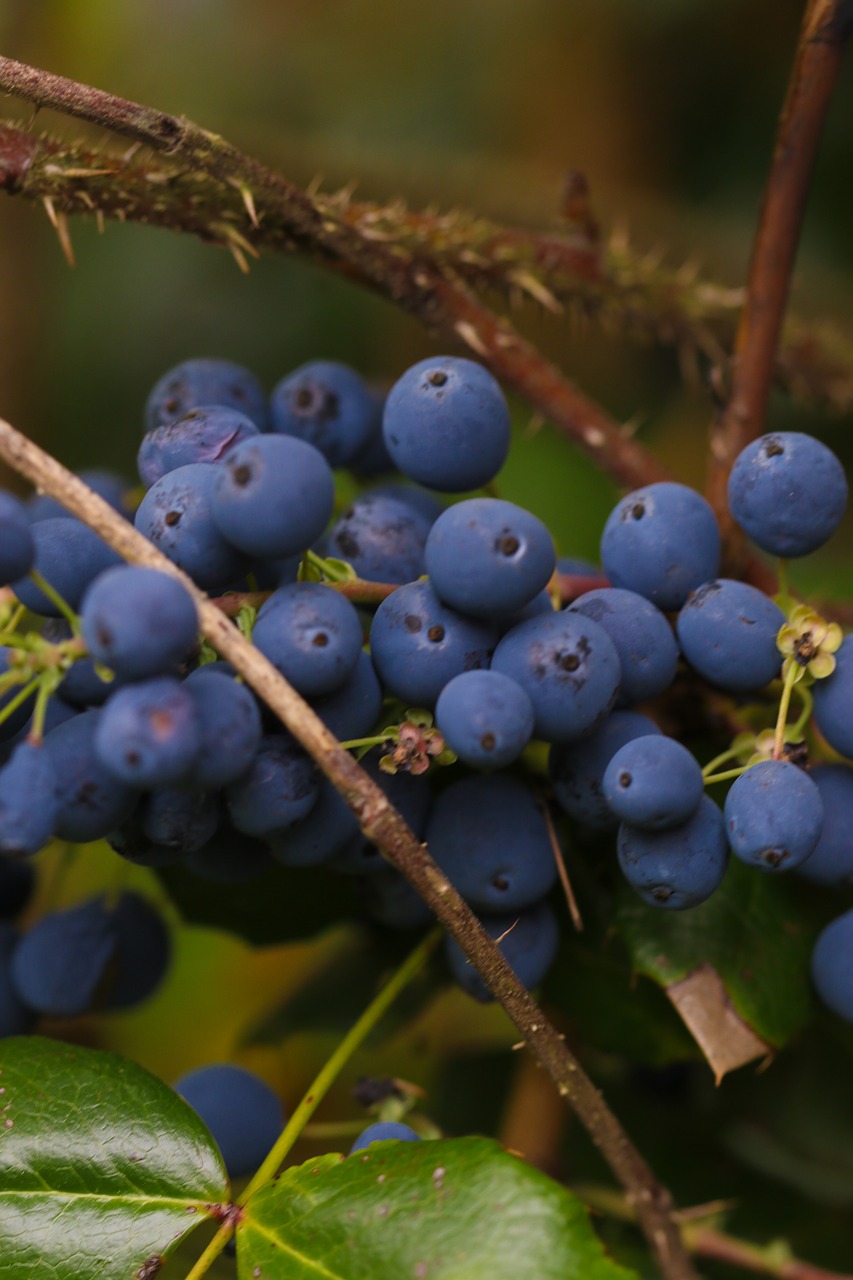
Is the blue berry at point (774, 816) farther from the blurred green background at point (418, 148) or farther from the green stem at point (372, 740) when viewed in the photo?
the blurred green background at point (418, 148)

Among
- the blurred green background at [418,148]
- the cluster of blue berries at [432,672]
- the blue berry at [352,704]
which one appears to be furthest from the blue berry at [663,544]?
the blurred green background at [418,148]

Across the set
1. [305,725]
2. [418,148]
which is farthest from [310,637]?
[418,148]

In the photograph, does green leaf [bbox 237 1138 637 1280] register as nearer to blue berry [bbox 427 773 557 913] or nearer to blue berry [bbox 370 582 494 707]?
blue berry [bbox 427 773 557 913]

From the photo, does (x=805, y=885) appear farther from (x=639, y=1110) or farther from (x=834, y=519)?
(x=639, y=1110)

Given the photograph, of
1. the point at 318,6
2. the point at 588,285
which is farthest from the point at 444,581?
the point at 318,6

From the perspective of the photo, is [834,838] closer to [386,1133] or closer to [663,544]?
[663,544]
